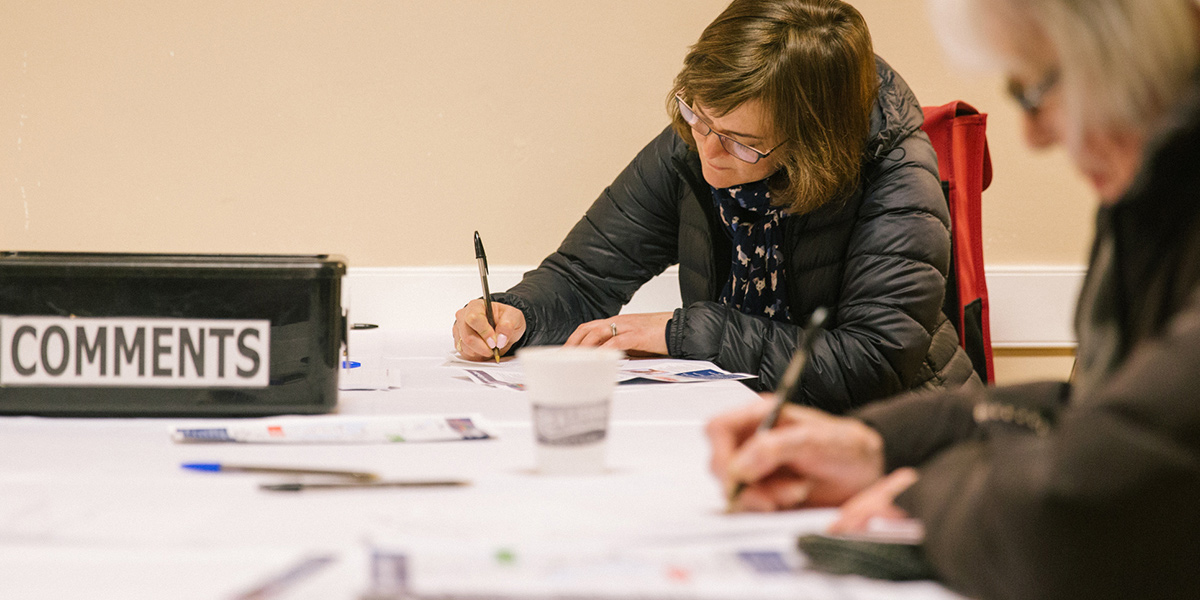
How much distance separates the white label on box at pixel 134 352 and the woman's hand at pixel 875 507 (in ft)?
2.18

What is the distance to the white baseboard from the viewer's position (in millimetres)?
2416

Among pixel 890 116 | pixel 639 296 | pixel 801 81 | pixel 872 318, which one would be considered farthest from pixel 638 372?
pixel 639 296

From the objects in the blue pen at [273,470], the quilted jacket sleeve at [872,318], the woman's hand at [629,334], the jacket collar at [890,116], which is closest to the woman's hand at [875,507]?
the blue pen at [273,470]

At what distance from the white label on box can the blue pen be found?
0.72 feet

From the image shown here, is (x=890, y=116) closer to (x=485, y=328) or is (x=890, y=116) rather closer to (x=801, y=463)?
(x=485, y=328)

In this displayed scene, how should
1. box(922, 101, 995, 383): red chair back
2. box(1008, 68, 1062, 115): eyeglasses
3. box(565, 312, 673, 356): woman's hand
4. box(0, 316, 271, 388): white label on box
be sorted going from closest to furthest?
box(1008, 68, 1062, 115): eyeglasses
box(0, 316, 271, 388): white label on box
box(565, 312, 673, 356): woman's hand
box(922, 101, 995, 383): red chair back

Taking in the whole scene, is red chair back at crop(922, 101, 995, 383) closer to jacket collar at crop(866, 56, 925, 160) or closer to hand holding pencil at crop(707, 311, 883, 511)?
jacket collar at crop(866, 56, 925, 160)

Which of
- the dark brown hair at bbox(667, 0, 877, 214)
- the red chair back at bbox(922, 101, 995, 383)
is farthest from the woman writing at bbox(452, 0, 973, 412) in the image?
the red chair back at bbox(922, 101, 995, 383)

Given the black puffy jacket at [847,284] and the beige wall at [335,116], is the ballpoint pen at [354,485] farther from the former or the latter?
the beige wall at [335,116]

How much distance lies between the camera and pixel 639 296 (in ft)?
8.16

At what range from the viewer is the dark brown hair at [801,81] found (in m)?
1.56

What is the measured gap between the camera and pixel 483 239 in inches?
97.2

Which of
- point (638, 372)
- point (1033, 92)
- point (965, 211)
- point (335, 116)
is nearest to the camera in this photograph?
point (1033, 92)

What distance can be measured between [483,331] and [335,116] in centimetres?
105
